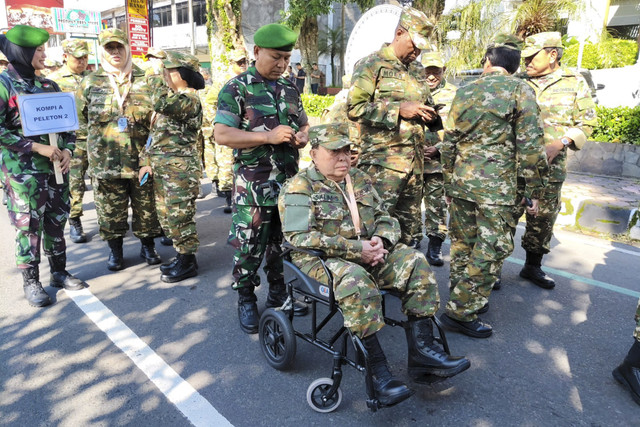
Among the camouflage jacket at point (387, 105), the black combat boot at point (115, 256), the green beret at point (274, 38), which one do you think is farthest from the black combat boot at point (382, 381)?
the black combat boot at point (115, 256)

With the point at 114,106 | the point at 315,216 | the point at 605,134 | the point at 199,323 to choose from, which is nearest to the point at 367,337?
the point at 315,216

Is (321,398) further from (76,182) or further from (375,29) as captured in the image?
(375,29)

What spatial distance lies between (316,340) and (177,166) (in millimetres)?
2241

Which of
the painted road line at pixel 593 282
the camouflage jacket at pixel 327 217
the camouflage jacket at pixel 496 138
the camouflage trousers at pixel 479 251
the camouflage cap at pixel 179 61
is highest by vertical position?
the camouflage cap at pixel 179 61

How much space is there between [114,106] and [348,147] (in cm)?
265

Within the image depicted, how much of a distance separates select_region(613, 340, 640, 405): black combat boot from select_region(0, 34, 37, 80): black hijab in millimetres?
4598

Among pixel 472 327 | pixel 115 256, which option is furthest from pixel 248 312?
pixel 115 256

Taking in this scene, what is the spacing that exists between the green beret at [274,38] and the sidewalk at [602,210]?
15.6 feet

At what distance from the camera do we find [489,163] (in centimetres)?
340

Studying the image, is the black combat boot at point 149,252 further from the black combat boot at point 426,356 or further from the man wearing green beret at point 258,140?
the black combat boot at point 426,356

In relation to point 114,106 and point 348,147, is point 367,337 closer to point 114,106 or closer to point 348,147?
point 348,147

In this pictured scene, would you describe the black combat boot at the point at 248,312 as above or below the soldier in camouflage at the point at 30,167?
below

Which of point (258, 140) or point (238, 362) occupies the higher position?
point (258, 140)

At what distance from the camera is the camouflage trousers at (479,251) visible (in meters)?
3.41
